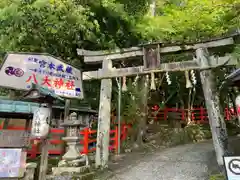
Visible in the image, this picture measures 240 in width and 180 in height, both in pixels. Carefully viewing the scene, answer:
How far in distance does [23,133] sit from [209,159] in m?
7.11

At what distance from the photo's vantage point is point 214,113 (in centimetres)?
681

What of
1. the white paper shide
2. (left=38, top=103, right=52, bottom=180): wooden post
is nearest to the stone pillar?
(left=38, top=103, right=52, bottom=180): wooden post

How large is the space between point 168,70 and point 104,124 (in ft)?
9.55

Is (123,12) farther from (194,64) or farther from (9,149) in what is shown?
(9,149)

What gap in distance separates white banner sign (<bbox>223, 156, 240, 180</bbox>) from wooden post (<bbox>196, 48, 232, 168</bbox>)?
7.72 feet

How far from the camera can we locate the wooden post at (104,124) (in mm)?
7703

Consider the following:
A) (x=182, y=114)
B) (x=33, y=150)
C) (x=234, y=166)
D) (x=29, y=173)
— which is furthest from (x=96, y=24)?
(x=182, y=114)

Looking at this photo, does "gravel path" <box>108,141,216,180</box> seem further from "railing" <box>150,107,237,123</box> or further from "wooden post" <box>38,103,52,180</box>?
"railing" <box>150,107,237,123</box>

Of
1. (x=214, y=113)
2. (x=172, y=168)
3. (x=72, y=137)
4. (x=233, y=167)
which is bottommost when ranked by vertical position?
(x=172, y=168)

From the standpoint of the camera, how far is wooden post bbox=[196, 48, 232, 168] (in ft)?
21.6

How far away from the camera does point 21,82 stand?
23.7 ft

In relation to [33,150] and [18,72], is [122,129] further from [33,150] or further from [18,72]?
[18,72]

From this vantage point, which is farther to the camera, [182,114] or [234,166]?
[182,114]

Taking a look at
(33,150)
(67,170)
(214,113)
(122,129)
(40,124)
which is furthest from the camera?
(122,129)
